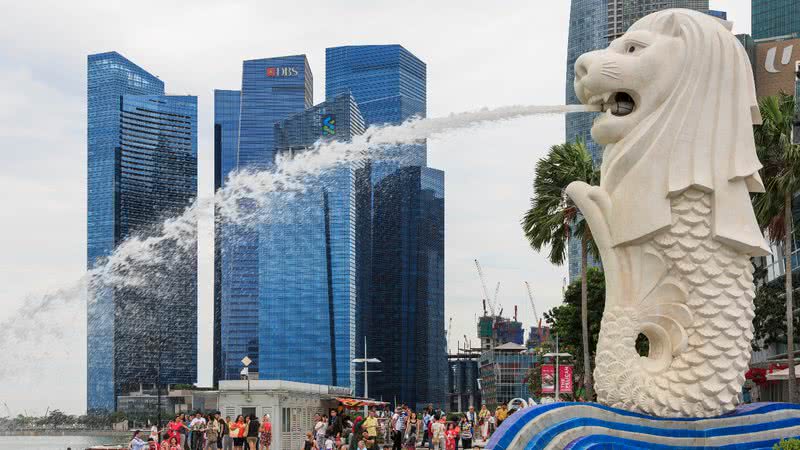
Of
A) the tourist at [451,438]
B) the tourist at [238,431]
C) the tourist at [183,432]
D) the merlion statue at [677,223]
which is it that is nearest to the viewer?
the merlion statue at [677,223]

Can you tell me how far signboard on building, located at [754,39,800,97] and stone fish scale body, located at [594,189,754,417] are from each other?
45.6 meters

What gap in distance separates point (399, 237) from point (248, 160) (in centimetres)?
2793

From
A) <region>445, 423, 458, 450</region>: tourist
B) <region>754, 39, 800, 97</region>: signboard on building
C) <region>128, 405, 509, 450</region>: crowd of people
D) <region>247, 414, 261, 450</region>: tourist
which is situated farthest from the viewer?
<region>754, 39, 800, 97</region>: signboard on building

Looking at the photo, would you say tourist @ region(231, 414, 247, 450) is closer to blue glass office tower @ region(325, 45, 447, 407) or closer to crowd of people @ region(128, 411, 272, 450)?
crowd of people @ region(128, 411, 272, 450)

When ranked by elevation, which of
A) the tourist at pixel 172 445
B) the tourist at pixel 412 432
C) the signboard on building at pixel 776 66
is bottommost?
the tourist at pixel 412 432

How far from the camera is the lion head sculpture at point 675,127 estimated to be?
1691cm

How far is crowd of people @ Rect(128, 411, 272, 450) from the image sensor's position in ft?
90.4

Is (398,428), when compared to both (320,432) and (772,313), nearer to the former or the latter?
(320,432)

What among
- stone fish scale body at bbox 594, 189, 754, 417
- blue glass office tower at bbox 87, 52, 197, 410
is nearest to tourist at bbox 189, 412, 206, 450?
stone fish scale body at bbox 594, 189, 754, 417

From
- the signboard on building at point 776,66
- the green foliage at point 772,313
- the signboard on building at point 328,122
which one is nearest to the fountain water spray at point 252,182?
the green foliage at point 772,313

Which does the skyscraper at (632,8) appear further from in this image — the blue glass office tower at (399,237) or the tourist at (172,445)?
the tourist at (172,445)

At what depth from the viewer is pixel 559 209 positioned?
35.6 meters

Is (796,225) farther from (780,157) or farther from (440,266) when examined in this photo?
(440,266)

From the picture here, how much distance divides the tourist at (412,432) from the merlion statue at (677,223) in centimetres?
1622
